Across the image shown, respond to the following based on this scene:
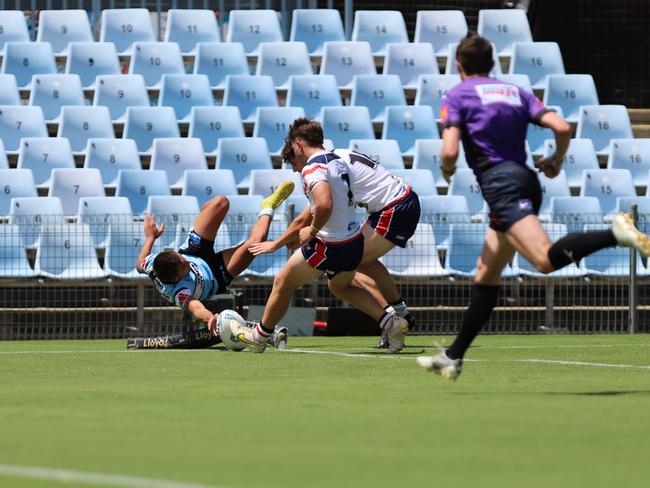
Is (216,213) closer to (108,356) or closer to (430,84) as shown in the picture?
(108,356)

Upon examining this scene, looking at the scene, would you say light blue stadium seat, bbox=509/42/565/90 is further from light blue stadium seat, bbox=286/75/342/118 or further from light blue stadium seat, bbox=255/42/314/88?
light blue stadium seat, bbox=255/42/314/88

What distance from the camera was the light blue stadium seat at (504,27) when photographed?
777 inches

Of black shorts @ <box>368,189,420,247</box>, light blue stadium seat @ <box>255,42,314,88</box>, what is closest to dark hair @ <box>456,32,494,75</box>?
black shorts @ <box>368,189,420,247</box>

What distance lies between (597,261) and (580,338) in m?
1.76

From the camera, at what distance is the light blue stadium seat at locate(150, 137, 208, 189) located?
16.8m

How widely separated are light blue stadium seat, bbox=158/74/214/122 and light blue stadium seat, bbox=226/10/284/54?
1454 millimetres

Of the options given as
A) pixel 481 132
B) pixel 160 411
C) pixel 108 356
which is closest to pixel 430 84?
pixel 108 356

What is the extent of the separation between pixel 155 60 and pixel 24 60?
1.63m

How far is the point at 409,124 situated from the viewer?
17.7m

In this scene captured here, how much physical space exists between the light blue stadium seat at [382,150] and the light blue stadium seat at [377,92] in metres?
1.56

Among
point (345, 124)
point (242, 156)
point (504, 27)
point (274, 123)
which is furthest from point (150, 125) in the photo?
point (504, 27)

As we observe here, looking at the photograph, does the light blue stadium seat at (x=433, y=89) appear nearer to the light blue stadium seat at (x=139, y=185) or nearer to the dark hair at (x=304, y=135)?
the light blue stadium seat at (x=139, y=185)

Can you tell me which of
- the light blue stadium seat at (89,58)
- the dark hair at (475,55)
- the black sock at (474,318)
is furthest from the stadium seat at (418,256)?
the dark hair at (475,55)

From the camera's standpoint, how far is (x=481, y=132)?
745cm
